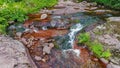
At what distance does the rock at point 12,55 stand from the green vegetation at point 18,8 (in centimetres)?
211

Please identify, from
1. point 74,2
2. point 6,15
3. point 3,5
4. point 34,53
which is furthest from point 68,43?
point 74,2

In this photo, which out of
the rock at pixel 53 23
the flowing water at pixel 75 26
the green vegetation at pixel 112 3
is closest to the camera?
the flowing water at pixel 75 26

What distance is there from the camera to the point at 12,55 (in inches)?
357

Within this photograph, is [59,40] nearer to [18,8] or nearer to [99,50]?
[99,50]

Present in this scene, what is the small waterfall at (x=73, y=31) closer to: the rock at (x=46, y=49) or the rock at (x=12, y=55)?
the rock at (x=46, y=49)

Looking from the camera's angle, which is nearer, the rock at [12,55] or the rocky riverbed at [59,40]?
the rock at [12,55]

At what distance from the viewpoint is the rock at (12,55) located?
28.2ft

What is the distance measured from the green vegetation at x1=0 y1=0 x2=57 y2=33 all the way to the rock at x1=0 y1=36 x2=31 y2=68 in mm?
2106

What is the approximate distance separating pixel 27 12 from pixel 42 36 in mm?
3708

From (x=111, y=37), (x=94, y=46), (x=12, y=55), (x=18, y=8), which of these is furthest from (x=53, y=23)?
(x=12, y=55)

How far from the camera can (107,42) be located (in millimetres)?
11055

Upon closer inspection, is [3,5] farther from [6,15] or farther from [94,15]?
[94,15]

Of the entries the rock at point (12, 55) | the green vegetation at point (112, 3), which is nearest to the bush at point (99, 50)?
the rock at point (12, 55)

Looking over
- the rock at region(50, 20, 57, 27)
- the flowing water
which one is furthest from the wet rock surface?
the rock at region(50, 20, 57, 27)
